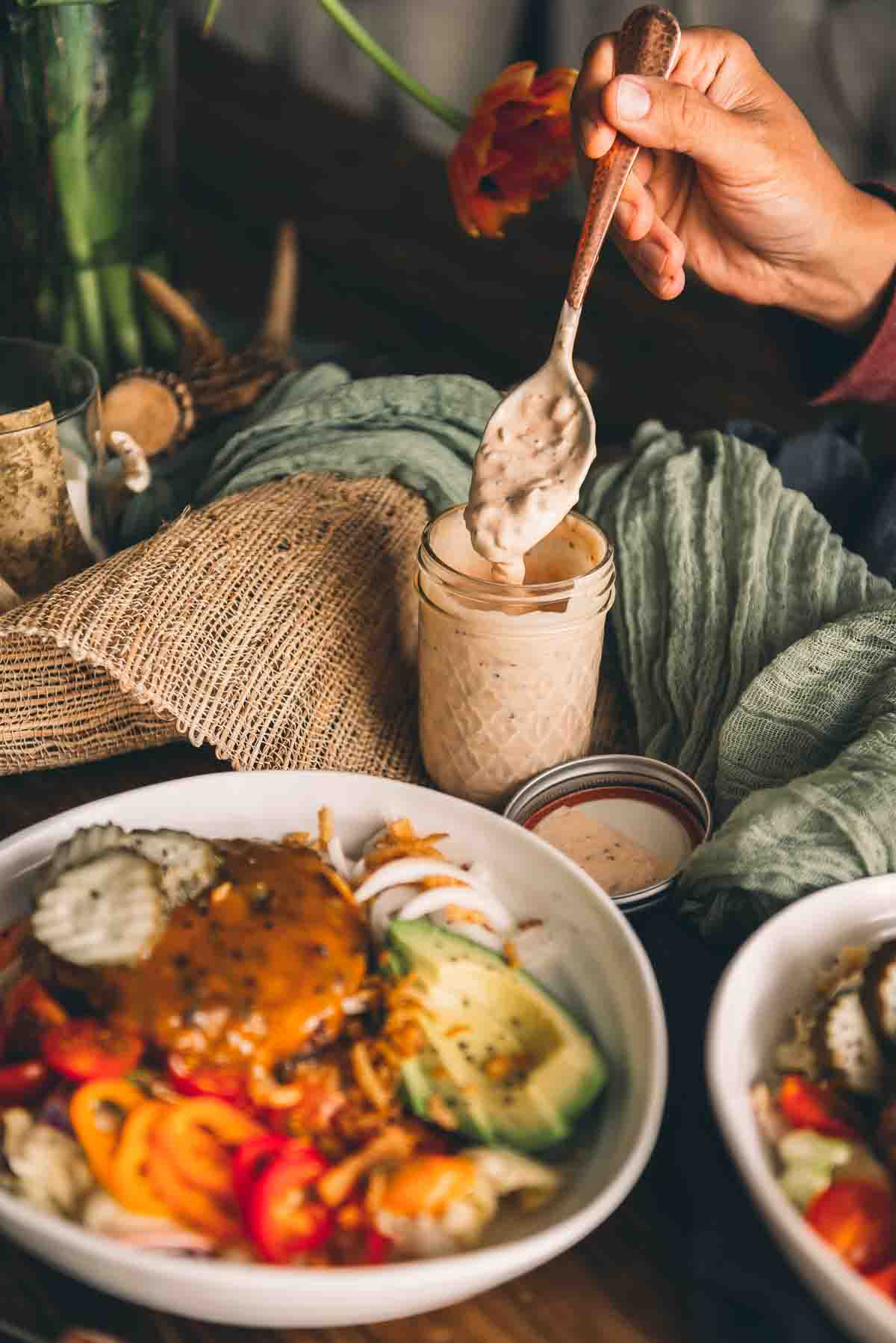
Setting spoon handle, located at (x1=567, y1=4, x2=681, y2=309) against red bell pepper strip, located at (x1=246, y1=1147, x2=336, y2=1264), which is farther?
spoon handle, located at (x1=567, y1=4, x2=681, y2=309)

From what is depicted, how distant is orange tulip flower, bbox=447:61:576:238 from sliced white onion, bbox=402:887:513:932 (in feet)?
3.07

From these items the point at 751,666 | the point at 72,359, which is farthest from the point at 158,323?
the point at 751,666

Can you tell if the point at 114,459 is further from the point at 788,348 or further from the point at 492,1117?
the point at 492,1117

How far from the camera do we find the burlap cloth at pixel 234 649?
1.35m

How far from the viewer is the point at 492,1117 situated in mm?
946

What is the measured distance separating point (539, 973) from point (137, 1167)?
0.36m

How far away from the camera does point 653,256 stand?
5.61 feet

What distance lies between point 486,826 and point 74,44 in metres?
1.23

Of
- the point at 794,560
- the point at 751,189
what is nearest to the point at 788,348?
the point at 751,189

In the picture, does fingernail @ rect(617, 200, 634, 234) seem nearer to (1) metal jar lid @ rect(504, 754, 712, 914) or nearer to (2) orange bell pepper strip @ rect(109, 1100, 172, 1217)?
(1) metal jar lid @ rect(504, 754, 712, 914)

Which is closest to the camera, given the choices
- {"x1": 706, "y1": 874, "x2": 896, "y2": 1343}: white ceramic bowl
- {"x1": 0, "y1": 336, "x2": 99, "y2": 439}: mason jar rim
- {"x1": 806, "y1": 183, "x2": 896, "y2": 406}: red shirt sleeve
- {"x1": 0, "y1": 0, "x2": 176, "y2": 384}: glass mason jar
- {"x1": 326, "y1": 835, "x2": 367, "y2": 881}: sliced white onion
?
{"x1": 706, "y1": 874, "x2": 896, "y2": 1343}: white ceramic bowl

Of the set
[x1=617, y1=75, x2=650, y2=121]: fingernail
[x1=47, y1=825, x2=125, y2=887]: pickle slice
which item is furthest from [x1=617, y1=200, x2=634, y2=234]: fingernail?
[x1=47, y1=825, x2=125, y2=887]: pickle slice

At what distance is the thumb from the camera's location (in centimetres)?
134

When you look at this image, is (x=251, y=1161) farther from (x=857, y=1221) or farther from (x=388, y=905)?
(x=857, y=1221)
